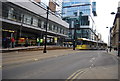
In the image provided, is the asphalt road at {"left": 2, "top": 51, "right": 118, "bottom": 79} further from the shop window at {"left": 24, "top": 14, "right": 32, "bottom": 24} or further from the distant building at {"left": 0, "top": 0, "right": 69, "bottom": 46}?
the shop window at {"left": 24, "top": 14, "right": 32, "bottom": 24}

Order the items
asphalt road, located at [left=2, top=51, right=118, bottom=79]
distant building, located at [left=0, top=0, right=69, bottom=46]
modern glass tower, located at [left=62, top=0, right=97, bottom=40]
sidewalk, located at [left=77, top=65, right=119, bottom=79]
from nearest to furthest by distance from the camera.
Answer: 1. asphalt road, located at [left=2, top=51, right=118, bottom=79]
2. sidewalk, located at [left=77, top=65, right=119, bottom=79]
3. distant building, located at [left=0, top=0, right=69, bottom=46]
4. modern glass tower, located at [left=62, top=0, right=97, bottom=40]

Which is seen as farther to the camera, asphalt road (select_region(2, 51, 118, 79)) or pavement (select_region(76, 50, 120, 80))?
pavement (select_region(76, 50, 120, 80))

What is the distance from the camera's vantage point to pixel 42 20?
1934 inches

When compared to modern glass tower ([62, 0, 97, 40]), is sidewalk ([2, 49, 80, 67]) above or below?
below

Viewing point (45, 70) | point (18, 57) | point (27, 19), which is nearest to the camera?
point (45, 70)

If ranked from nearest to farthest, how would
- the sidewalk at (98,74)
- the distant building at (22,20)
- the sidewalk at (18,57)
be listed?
the sidewalk at (98,74), the sidewalk at (18,57), the distant building at (22,20)

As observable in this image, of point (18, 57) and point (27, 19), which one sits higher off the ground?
point (27, 19)

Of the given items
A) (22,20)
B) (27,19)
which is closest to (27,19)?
(27,19)

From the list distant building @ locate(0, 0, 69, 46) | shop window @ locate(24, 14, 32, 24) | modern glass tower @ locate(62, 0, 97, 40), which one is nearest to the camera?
distant building @ locate(0, 0, 69, 46)

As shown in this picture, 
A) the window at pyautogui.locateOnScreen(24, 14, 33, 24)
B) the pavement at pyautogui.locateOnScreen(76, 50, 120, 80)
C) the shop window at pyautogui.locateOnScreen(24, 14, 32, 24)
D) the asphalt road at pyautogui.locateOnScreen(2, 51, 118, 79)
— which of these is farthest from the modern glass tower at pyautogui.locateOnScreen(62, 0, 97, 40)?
the pavement at pyautogui.locateOnScreen(76, 50, 120, 80)

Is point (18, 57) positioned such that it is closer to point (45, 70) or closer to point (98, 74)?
point (45, 70)

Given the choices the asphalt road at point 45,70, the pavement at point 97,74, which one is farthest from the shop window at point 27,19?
the pavement at point 97,74

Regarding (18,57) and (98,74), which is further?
(18,57)

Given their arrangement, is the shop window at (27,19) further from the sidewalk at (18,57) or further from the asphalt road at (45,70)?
the asphalt road at (45,70)
